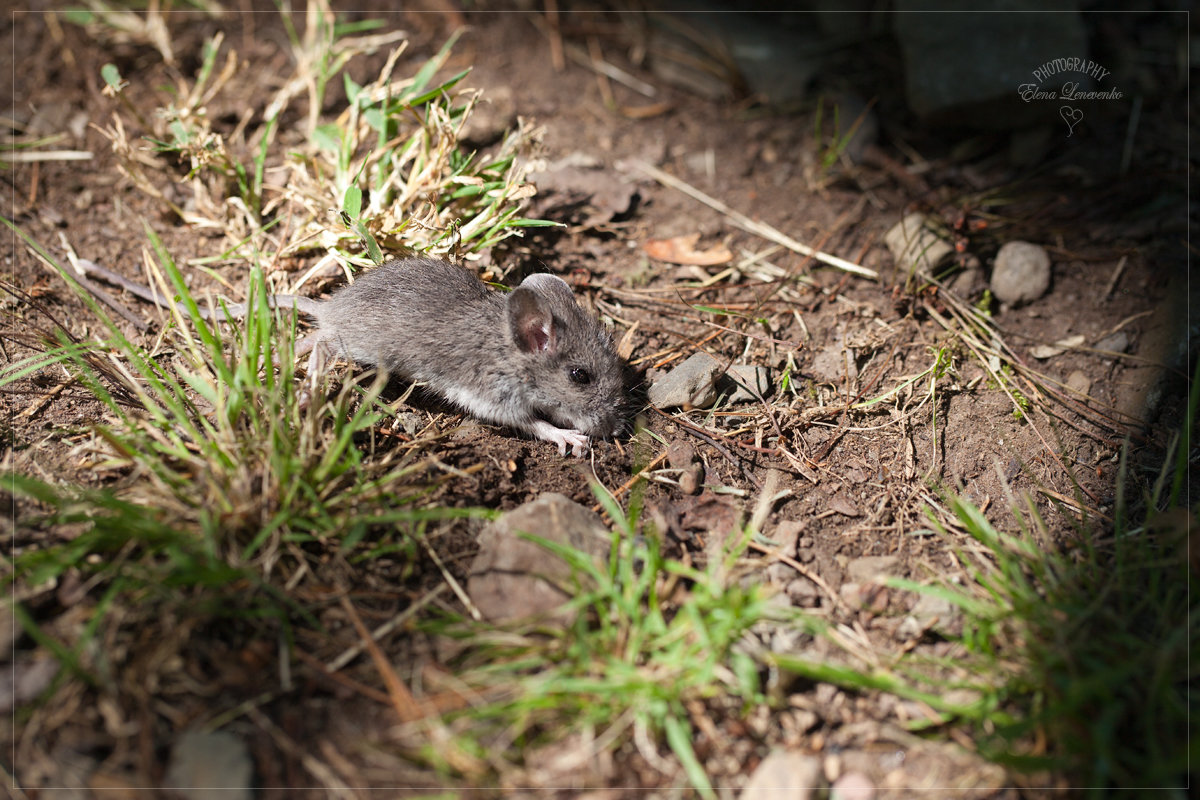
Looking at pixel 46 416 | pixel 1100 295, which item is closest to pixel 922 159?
pixel 1100 295

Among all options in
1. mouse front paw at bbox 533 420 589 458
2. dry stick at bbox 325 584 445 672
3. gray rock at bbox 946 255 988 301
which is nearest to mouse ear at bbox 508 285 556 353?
mouse front paw at bbox 533 420 589 458

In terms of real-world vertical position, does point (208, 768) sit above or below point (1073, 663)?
below

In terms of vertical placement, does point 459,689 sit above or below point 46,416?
below

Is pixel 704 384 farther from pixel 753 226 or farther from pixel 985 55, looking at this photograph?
pixel 985 55

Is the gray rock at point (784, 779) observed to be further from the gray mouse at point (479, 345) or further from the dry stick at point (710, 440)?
the gray mouse at point (479, 345)

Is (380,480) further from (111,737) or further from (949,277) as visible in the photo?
(949,277)

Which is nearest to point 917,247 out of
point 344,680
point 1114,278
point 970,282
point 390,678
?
point 970,282
